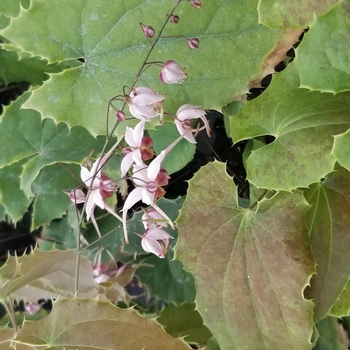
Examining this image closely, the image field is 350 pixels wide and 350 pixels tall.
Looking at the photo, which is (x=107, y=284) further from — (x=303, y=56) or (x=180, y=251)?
(x=303, y=56)

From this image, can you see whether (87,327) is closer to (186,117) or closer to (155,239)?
(155,239)

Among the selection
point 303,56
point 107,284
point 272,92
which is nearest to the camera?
point 303,56

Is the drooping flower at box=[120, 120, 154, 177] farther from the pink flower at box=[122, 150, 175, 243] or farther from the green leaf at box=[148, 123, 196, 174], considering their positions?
the green leaf at box=[148, 123, 196, 174]

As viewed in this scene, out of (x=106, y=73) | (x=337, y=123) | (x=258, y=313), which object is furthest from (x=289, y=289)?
(x=106, y=73)

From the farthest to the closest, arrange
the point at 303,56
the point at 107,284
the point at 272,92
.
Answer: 1. the point at 107,284
2. the point at 272,92
3. the point at 303,56

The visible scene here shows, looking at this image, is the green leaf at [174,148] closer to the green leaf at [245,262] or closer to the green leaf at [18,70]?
the green leaf at [245,262]

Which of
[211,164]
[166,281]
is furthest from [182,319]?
[211,164]

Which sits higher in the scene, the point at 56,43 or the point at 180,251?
the point at 56,43

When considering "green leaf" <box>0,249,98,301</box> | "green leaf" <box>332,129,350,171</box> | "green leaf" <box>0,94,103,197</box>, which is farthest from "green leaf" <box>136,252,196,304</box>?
"green leaf" <box>332,129,350,171</box>
